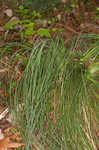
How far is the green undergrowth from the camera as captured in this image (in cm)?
113

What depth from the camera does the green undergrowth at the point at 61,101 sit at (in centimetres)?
113

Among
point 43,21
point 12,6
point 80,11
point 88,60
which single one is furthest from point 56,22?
point 88,60

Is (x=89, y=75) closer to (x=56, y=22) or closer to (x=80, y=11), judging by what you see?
(x=56, y=22)

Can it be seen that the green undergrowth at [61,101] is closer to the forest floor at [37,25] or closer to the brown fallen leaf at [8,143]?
the brown fallen leaf at [8,143]

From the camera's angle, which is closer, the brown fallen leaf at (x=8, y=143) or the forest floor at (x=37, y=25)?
the brown fallen leaf at (x=8, y=143)

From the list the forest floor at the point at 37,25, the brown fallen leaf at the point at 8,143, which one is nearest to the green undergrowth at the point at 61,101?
the brown fallen leaf at the point at 8,143

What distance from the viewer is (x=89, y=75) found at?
47.9 inches

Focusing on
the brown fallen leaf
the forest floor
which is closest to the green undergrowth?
the brown fallen leaf

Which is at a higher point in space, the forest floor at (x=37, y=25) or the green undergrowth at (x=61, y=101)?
the forest floor at (x=37, y=25)

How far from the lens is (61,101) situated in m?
1.14

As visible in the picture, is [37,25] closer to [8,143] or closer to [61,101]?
[61,101]

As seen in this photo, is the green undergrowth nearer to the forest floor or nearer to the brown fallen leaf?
the brown fallen leaf

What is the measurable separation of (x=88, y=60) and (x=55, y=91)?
302 millimetres

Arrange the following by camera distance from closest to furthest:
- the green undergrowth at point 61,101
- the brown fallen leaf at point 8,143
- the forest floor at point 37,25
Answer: the green undergrowth at point 61,101 → the brown fallen leaf at point 8,143 → the forest floor at point 37,25
